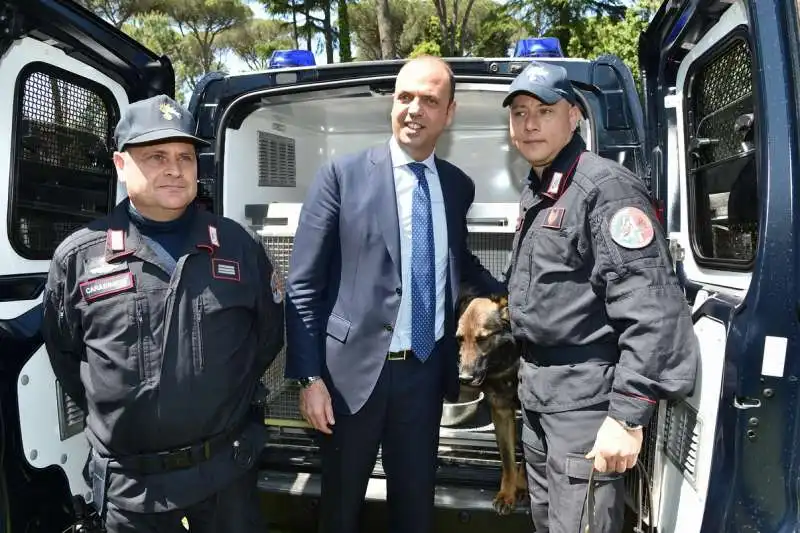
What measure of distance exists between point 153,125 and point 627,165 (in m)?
1.77

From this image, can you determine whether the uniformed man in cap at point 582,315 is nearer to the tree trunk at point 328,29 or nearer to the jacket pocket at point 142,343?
the jacket pocket at point 142,343

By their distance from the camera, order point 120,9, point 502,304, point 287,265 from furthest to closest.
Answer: point 120,9 → point 287,265 → point 502,304

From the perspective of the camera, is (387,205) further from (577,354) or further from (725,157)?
(725,157)

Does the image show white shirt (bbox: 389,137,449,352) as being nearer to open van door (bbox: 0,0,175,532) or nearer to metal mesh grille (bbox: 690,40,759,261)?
metal mesh grille (bbox: 690,40,759,261)

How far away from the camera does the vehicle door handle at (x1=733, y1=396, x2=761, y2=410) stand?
4.90 ft

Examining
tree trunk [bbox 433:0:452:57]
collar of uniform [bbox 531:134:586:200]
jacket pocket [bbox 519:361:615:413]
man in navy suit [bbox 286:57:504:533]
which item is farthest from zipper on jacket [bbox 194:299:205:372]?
tree trunk [bbox 433:0:452:57]

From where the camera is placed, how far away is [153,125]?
76.0 inches

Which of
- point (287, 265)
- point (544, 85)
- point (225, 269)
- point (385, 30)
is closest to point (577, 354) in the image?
point (544, 85)

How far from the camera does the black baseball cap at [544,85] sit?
2002mm

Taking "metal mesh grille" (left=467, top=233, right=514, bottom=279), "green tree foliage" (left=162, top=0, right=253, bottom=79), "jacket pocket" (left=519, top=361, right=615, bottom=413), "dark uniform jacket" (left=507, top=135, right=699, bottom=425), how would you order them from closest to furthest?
"dark uniform jacket" (left=507, top=135, right=699, bottom=425)
"jacket pocket" (left=519, top=361, right=615, bottom=413)
"metal mesh grille" (left=467, top=233, right=514, bottom=279)
"green tree foliage" (left=162, top=0, right=253, bottom=79)

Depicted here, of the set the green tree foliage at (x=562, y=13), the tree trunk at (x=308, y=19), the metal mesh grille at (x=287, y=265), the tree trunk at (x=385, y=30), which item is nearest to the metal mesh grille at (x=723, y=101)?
the metal mesh grille at (x=287, y=265)

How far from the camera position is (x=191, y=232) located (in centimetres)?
201

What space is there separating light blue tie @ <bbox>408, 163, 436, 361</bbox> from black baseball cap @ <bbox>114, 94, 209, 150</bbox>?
83cm

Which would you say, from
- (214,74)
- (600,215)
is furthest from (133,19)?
(600,215)
